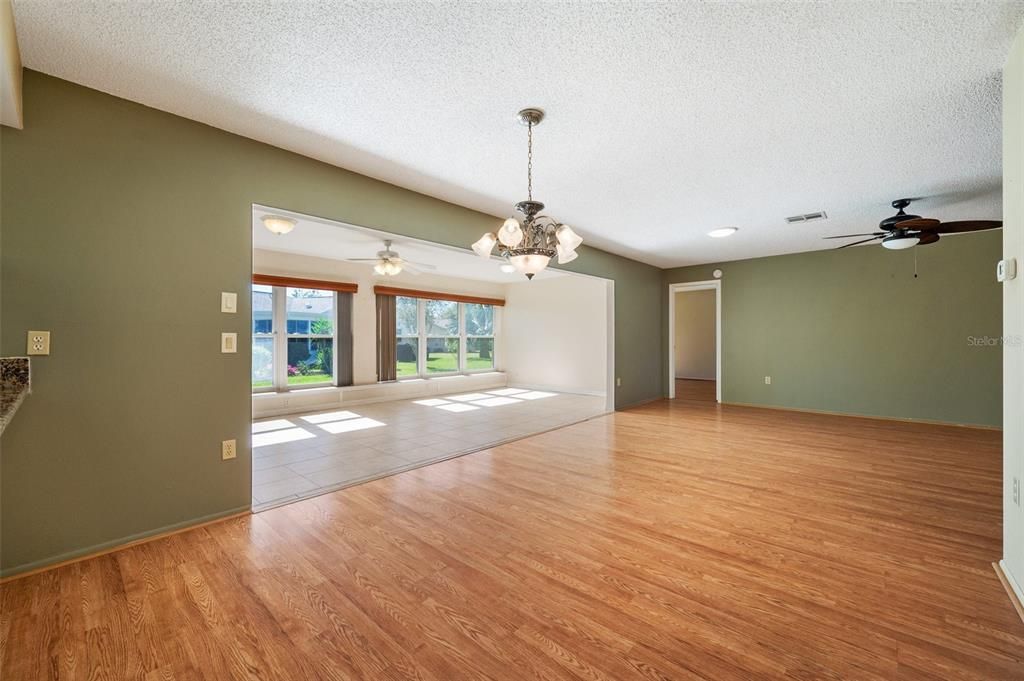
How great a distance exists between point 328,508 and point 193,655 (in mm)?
1303

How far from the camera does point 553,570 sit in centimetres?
205

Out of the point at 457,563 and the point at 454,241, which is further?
the point at 454,241

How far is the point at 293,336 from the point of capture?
6.75m

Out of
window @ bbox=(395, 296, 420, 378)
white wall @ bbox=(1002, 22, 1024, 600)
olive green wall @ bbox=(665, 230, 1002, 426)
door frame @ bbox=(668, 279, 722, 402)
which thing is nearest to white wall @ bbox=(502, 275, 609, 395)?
door frame @ bbox=(668, 279, 722, 402)

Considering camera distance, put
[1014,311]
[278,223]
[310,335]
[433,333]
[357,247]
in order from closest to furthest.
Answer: [1014,311]
[278,223]
[357,247]
[310,335]
[433,333]

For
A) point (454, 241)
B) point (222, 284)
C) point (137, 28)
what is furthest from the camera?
point (454, 241)

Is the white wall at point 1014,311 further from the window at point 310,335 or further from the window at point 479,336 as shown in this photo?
the window at point 479,336

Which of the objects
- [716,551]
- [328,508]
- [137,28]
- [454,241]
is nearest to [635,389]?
[454,241]

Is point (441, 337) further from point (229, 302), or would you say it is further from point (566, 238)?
point (566, 238)

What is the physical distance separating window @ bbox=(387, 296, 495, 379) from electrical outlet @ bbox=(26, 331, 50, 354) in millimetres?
5851

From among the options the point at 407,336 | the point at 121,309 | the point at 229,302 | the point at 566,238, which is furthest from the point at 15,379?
the point at 407,336

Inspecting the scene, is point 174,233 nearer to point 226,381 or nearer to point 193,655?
point 226,381

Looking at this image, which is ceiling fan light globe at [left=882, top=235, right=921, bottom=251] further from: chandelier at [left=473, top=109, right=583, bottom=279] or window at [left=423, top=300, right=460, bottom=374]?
window at [left=423, top=300, right=460, bottom=374]

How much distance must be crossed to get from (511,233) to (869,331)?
6046mm
